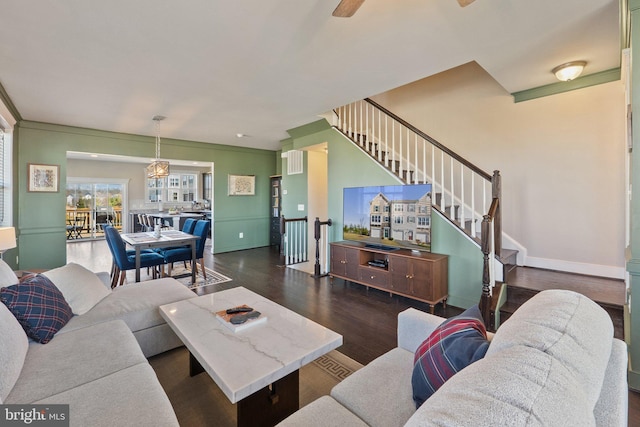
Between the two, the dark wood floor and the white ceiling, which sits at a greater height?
the white ceiling

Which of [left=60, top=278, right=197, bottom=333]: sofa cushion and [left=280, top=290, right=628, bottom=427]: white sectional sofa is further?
[left=60, top=278, right=197, bottom=333]: sofa cushion

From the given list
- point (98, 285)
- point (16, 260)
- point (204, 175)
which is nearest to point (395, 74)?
point (98, 285)

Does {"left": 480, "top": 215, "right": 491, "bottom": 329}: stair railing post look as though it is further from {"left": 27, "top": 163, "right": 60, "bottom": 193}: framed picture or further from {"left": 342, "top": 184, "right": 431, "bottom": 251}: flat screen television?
{"left": 27, "top": 163, "right": 60, "bottom": 193}: framed picture

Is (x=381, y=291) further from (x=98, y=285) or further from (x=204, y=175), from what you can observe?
(x=204, y=175)

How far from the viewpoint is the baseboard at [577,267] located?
3141 millimetres

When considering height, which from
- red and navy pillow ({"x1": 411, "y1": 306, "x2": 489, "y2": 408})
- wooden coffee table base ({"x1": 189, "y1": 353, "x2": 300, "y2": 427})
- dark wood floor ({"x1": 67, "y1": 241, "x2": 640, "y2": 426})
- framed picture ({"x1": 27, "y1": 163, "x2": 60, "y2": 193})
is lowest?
dark wood floor ({"x1": 67, "y1": 241, "x2": 640, "y2": 426})

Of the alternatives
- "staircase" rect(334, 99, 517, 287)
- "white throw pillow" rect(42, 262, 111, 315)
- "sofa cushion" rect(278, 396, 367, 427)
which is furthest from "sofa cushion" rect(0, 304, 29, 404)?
"staircase" rect(334, 99, 517, 287)

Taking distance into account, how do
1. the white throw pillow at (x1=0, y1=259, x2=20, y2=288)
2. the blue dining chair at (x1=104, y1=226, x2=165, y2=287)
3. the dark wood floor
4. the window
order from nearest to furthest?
the white throw pillow at (x1=0, y1=259, x2=20, y2=288), the dark wood floor, the blue dining chair at (x1=104, y1=226, x2=165, y2=287), the window

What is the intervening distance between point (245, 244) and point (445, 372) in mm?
6588

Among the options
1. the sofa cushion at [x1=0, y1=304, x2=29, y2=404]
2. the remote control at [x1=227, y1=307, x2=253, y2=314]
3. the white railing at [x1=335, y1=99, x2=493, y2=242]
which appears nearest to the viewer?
the sofa cushion at [x1=0, y1=304, x2=29, y2=404]

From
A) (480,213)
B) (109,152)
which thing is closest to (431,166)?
(480,213)

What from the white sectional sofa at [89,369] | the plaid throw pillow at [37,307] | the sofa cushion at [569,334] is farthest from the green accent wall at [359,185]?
the plaid throw pillow at [37,307]

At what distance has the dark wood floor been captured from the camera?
254cm

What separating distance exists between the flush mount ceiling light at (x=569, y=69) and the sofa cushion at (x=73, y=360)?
168 inches
